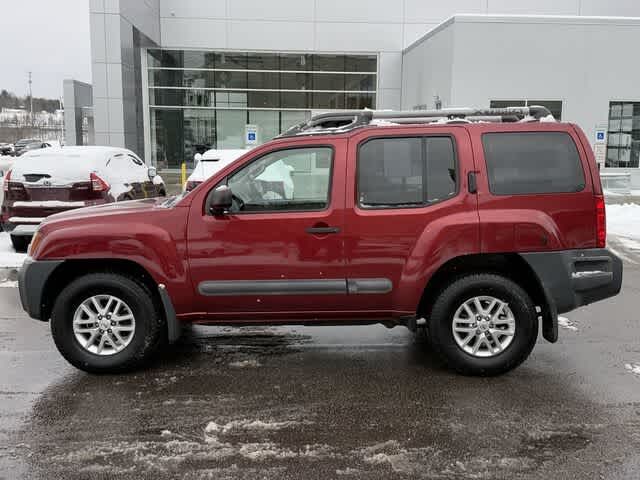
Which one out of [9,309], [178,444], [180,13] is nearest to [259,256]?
[178,444]

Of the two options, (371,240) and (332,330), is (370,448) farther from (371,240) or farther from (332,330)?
(332,330)

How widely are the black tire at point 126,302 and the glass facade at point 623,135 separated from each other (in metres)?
19.0

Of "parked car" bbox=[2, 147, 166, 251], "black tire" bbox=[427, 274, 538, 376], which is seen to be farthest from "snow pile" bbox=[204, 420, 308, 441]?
"parked car" bbox=[2, 147, 166, 251]

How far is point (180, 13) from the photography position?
25.1 metres

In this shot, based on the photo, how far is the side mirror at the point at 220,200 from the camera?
15.1 ft

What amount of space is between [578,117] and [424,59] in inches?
225

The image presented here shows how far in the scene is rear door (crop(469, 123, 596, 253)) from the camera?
470 cm

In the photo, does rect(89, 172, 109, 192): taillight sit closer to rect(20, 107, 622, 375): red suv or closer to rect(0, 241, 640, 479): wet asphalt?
rect(0, 241, 640, 479): wet asphalt

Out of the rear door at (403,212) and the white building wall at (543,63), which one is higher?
the white building wall at (543,63)

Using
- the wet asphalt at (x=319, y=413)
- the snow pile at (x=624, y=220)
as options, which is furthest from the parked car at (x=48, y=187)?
the snow pile at (x=624, y=220)

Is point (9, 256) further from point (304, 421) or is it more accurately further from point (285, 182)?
point (304, 421)

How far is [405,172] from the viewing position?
4.81 metres

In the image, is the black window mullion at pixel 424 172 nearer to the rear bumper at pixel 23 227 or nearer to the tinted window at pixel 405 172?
the tinted window at pixel 405 172

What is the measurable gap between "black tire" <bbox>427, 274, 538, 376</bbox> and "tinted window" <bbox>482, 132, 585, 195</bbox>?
2.43 feet
